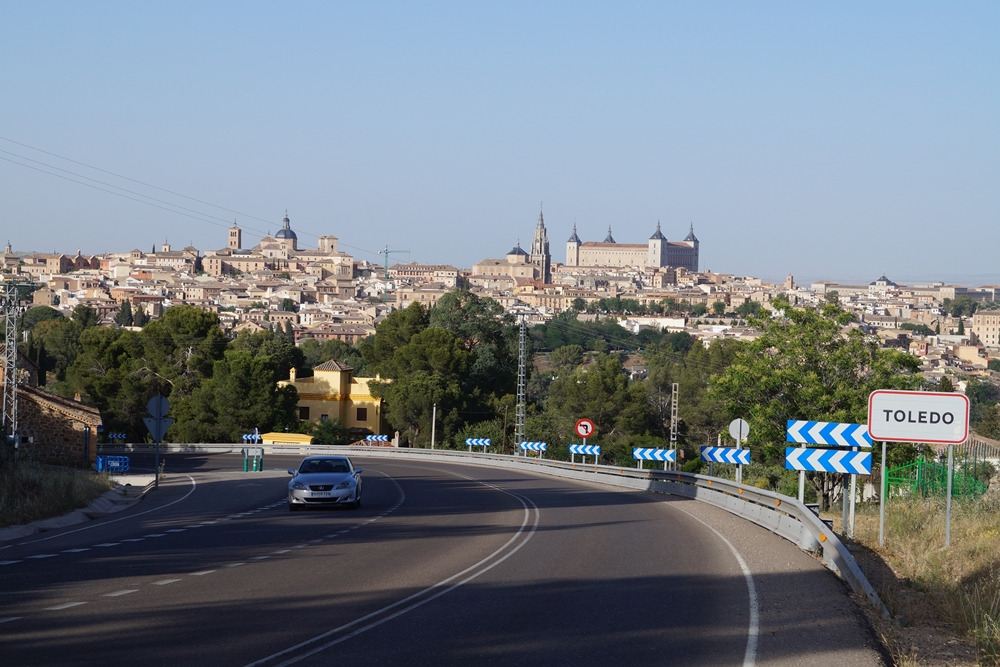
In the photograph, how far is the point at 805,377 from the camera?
3656 cm

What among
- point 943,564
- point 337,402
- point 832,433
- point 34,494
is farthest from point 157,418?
point 337,402

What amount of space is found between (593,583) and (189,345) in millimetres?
69820

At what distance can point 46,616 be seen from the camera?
10031 millimetres

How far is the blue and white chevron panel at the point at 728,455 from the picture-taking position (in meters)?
28.1

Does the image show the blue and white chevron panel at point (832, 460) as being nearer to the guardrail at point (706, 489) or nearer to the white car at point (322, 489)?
the guardrail at point (706, 489)

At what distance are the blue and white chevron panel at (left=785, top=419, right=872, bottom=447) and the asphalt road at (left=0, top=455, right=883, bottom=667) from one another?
1734 mm

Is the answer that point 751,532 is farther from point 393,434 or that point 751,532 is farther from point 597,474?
point 393,434

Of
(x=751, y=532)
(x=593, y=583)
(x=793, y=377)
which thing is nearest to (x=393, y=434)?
(x=793, y=377)

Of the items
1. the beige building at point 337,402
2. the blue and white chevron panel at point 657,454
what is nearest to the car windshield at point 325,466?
the blue and white chevron panel at point 657,454

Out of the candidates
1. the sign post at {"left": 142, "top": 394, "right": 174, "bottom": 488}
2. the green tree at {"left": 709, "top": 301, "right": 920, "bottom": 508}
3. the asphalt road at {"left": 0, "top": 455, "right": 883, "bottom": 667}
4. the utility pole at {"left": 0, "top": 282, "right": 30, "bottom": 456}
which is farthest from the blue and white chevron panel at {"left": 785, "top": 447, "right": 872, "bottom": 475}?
the utility pole at {"left": 0, "top": 282, "right": 30, "bottom": 456}

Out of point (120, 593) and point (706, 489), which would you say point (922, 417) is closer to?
point (120, 593)

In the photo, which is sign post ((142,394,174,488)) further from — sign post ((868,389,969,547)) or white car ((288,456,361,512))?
sign post ((868,389,969,547))

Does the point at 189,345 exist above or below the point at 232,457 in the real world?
above

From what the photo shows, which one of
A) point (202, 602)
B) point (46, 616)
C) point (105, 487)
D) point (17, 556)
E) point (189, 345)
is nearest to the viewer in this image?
point (46, 616)
